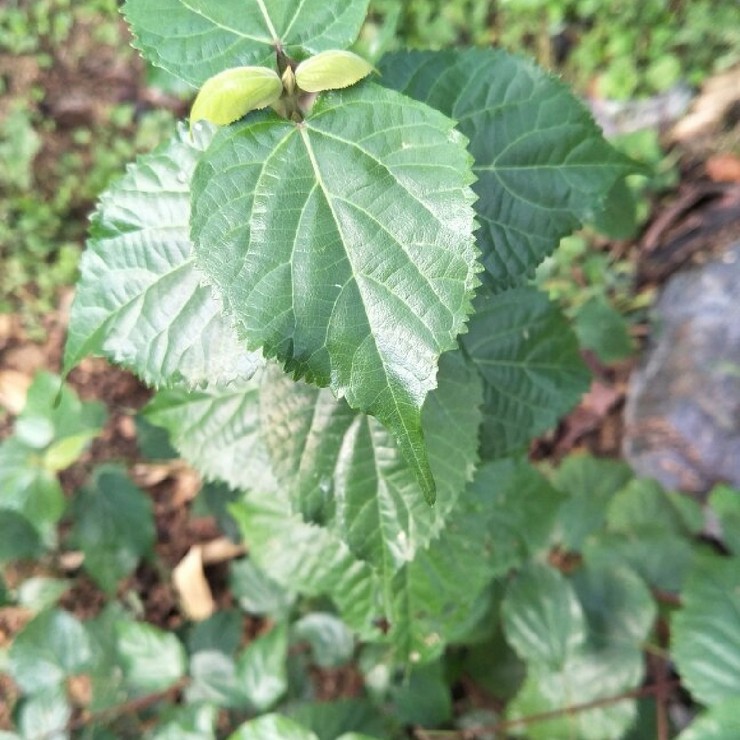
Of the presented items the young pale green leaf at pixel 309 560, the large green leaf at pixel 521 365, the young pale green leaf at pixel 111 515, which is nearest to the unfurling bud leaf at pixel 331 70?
the large green leaf at pixel 521 365

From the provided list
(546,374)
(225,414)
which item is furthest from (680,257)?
(225,414)

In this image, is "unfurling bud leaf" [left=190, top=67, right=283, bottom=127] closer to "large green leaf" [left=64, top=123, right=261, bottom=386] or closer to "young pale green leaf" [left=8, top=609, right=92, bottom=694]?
"large green leaf" [left=64, top=123, right=261, bottom=386]

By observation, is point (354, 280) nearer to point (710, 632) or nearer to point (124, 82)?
point (710, 632)

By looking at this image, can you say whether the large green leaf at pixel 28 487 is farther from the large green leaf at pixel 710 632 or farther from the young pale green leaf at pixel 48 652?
the large green leaf at pixel 710 632

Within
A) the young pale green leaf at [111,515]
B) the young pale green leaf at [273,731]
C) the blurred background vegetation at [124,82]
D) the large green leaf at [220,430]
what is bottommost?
A: the young pale green leaf at [273,731]

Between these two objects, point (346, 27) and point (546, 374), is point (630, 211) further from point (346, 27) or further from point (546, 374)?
point (346, 27)

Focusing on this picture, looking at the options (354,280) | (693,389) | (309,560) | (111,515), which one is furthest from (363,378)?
(693,389)
